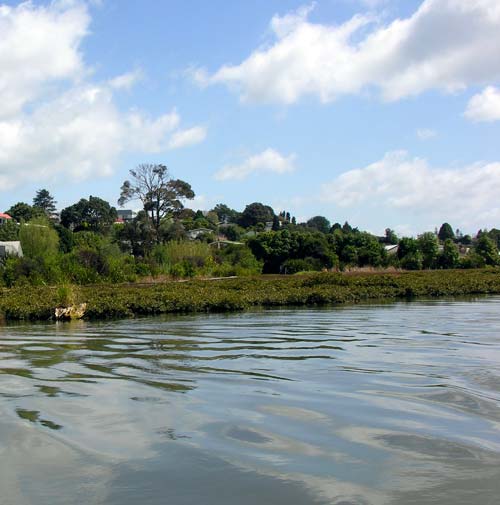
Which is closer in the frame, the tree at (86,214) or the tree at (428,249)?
the tree at (428,249)

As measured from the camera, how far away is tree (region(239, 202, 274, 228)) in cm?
11594

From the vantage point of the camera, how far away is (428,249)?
57.8 m

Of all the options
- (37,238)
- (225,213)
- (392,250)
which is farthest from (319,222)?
(37,238)

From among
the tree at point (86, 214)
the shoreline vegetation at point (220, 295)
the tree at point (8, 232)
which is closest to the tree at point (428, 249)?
the shoreline vegetation at point (220, 295)

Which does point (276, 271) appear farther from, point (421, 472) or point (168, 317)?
point (421, 472)

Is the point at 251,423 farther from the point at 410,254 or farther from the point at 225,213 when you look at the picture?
the point at 225,213

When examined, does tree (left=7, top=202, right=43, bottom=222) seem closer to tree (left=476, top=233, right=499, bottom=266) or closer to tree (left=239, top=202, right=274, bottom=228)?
tree (left=239, top=202, right=274, bottom=228)

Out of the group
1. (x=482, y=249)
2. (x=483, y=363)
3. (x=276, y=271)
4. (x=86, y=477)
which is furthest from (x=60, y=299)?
(x=482, y=249)

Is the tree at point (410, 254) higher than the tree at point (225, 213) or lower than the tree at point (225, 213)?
lower

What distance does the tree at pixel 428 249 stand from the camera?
5619 centimetres

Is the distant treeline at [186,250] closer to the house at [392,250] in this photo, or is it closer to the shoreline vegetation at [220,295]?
the house at [392,250]

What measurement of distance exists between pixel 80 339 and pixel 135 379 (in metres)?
5.14

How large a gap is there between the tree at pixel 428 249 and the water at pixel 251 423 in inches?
1798

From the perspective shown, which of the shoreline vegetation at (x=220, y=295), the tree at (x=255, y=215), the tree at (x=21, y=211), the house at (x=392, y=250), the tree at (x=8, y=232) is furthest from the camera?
the tree at (x=255, y=215)
